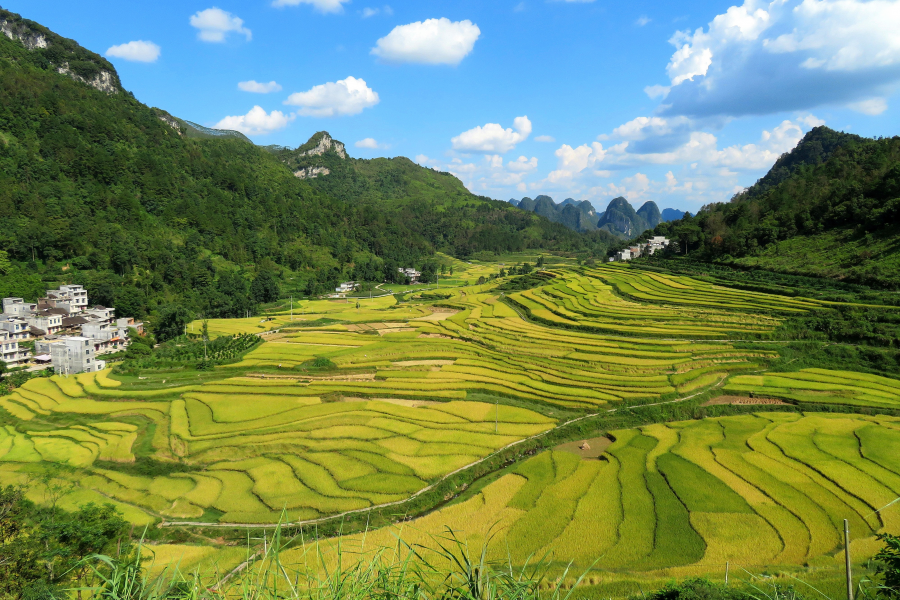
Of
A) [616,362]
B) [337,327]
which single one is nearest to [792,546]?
[616,362]

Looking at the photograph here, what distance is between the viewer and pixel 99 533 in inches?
530

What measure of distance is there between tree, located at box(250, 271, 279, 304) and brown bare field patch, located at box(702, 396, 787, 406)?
56997mm

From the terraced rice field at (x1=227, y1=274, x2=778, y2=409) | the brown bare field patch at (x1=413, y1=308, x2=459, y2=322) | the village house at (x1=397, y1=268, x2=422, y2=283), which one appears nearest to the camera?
the terraced rice field at (x1=227, y1=274, x2=778, y2=409)

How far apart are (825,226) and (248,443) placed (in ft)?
207

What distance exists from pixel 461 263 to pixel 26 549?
103m

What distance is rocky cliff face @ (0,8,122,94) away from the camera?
88000 mm

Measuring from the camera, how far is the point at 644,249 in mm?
78312

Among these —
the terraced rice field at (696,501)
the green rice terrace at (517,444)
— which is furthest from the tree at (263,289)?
the terraced rice field at (696,501)

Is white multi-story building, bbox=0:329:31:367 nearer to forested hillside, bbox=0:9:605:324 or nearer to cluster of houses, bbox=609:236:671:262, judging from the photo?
forested hillside, bbox=0:9:605:324

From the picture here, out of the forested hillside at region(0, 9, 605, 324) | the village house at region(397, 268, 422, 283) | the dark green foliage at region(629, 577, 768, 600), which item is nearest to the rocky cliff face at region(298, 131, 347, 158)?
the forested hillside at region(0, 9, 605, 324)

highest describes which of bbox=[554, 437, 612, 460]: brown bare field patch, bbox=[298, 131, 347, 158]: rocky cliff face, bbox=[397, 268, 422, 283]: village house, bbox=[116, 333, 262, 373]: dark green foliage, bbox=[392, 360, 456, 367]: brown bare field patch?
bbox=[298, 131, 347, 158]: rocky cliff face

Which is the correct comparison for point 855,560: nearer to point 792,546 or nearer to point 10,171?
point 792,546

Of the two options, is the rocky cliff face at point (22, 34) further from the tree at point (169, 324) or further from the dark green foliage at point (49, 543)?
the dark green foliage at point (49, 543)

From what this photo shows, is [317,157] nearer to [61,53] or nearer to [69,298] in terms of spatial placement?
[61,53]
